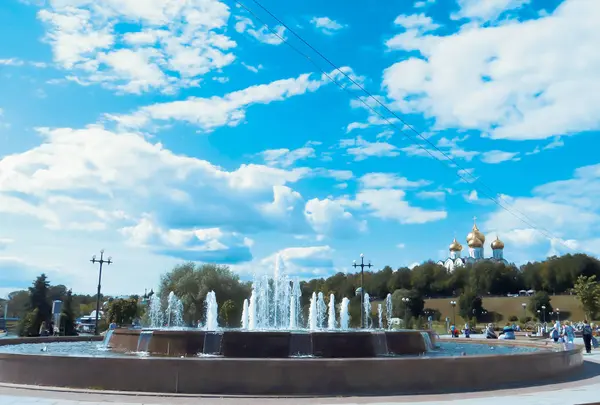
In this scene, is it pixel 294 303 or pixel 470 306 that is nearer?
pixel 294 303

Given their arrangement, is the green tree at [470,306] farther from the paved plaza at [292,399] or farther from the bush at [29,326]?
the paved plaza at [292,399]

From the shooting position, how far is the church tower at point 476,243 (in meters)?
142

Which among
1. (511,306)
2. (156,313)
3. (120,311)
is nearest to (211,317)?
(156,313)

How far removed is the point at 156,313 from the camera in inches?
2042

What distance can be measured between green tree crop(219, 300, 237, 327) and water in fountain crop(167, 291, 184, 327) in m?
3.68

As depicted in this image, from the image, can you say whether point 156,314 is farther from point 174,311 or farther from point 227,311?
point 227,311

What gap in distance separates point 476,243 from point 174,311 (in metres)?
106

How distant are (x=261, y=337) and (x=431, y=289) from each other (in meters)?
110

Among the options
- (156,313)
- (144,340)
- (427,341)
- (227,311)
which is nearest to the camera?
(144,340)

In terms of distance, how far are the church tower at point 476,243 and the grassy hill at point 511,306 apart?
36.4 m

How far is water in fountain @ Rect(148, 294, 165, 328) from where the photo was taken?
50.0 meters

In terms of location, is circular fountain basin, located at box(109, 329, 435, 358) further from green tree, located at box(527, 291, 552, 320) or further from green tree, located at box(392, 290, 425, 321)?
green tree, located at box(527, 291, 552, 320)

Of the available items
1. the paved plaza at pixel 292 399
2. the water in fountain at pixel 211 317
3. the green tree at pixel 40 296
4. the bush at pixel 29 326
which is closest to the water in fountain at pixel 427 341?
the paved plaza at pixel 292 399

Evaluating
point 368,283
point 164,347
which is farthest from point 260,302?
point 368,283
